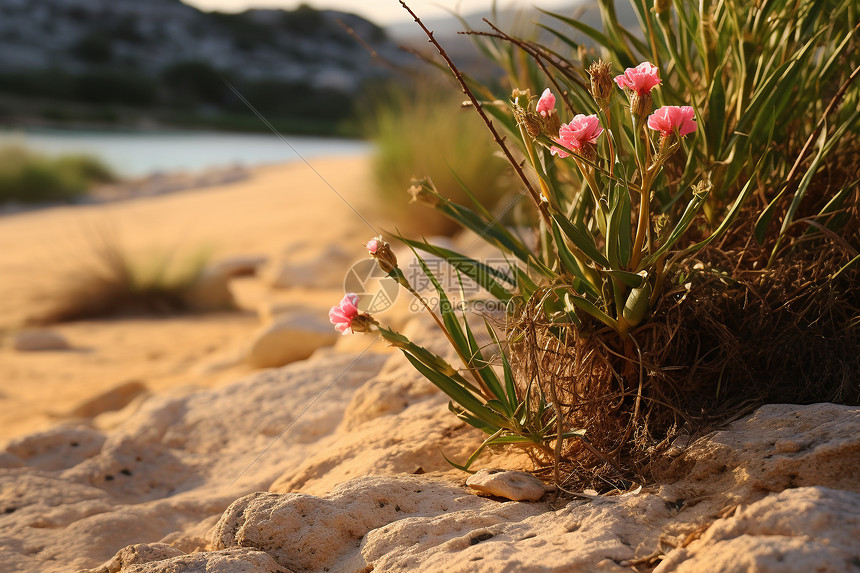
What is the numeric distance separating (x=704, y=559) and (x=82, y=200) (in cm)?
1242

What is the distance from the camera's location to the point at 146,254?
5.74 metres

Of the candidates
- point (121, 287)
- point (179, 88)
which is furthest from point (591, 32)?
point (179, 88)

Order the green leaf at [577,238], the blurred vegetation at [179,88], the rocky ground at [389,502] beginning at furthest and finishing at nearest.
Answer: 1. the blurred vegetation at [179,88]
2. the green leaf at [577,238]
3. the rocky ground at [389,502]

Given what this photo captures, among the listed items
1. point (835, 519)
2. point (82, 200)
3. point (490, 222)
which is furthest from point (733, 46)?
point (82, 200)

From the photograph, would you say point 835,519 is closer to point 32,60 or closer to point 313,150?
point 313,150

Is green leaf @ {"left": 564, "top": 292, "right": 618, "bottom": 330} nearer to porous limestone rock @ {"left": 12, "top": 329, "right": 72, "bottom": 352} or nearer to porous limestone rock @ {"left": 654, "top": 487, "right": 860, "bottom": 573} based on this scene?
porous limestone rock @ {"left": 654, "top": 487, "right": 860, "bottom": 573}

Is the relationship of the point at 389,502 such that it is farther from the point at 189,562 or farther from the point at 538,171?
the point at 538,171

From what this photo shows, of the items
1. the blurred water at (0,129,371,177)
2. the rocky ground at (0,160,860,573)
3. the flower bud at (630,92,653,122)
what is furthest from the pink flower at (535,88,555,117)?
the blurred water at (0,129,371,177)

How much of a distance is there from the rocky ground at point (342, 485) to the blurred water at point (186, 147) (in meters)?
13.6

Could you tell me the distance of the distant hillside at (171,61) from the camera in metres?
27.2

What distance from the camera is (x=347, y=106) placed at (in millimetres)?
30578

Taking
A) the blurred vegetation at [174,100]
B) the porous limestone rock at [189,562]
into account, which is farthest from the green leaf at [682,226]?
the blurred vegetation at [174,100]

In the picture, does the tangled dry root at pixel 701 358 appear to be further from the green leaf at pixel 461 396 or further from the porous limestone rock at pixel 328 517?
the porous limestone rock at pixel 328 517

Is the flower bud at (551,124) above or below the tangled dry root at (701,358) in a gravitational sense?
above
